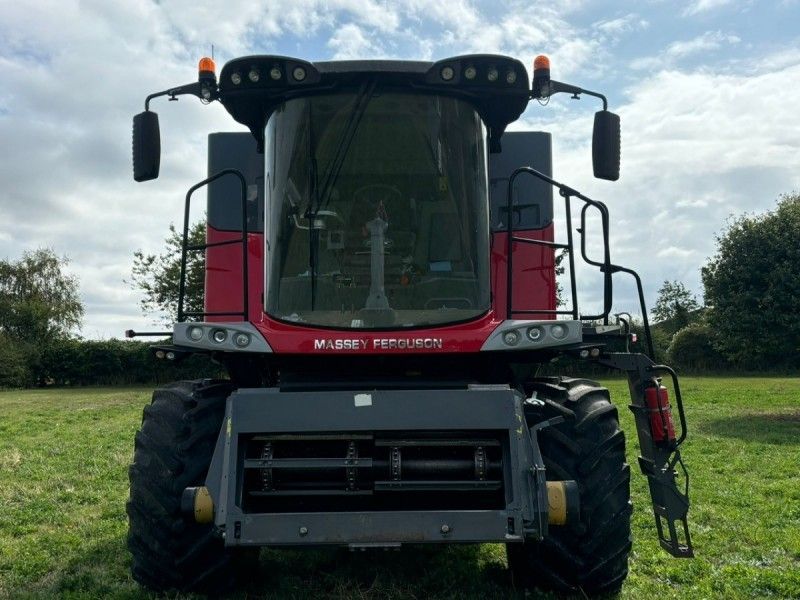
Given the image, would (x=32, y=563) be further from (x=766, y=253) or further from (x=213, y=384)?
(x=766, y=253)

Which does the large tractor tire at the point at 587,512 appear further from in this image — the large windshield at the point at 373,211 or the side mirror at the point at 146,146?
the side mirror at the point at 146,146

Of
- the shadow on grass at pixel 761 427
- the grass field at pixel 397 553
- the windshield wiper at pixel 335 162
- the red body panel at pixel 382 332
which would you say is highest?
the windshield wiper at pixel 335 162

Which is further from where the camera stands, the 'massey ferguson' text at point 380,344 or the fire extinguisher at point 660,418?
the fire extinguisher at point 660,418

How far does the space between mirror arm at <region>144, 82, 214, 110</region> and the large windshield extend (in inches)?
18.3

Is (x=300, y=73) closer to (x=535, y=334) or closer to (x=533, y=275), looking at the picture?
(x=535, y=334)

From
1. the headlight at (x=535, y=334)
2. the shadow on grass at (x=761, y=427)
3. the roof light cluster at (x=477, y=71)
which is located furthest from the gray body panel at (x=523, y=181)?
the shadow on grass at (x=761, y=427)

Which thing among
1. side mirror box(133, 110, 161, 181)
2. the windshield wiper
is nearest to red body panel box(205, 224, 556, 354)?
the windshield wiper

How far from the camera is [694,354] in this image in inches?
1578

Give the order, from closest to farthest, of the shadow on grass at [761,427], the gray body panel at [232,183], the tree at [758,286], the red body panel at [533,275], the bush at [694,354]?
the red body panel at [533,275] → the gray body panel at [232,183] → the shadow on grass at [761,427] → the tree at [758,286] → the bush at [694,354]

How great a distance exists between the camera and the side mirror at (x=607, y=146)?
16.1 ft

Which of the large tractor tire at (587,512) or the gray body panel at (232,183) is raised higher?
the gray body panel at (232,183)

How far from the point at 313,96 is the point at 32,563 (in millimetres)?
3756

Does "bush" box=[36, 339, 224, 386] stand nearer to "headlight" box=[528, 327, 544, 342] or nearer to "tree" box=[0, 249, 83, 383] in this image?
"tree" box=[0, 249, 83, 383]

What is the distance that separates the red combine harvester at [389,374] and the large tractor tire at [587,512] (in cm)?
1
